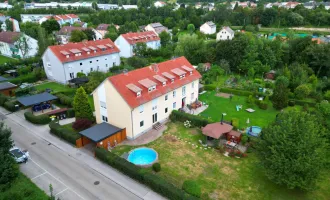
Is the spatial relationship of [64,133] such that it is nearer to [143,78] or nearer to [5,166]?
[5,166]

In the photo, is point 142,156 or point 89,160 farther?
point 142,156

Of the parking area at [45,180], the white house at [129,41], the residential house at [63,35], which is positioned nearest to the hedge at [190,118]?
the parking area at [45,180]

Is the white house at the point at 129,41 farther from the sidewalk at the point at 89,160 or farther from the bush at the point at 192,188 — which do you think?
the bush at the point at 192,188

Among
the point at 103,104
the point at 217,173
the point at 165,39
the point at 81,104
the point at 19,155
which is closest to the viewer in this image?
the point at 217,173

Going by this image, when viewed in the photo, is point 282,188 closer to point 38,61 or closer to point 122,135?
point 122,135

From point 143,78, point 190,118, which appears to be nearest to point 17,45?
point 143,78

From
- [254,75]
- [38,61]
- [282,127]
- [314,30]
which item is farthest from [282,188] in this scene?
[314,30]

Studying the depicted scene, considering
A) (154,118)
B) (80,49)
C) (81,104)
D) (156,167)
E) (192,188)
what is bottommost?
(156,167)
